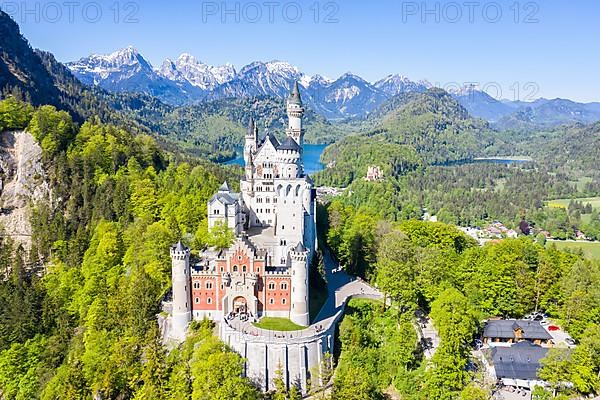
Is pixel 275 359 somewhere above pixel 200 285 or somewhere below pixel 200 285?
below

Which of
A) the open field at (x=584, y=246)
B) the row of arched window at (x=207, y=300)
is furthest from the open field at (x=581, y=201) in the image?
the row of arched window at (x=207, y=300)

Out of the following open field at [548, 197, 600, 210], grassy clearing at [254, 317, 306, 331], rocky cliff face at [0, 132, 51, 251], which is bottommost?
grassy clearing at [254, 317, 306, 331]

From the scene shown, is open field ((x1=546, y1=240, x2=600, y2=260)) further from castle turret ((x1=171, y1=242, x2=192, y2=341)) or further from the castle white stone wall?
castle turret ((x1=171, y1=242, x2=192, y2=341))

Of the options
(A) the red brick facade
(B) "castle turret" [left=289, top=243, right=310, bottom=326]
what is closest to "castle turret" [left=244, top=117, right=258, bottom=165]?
(A) the red brick facade

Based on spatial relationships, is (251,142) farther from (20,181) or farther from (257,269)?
(20,181)

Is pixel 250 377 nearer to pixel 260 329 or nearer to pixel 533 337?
pixel 260 329

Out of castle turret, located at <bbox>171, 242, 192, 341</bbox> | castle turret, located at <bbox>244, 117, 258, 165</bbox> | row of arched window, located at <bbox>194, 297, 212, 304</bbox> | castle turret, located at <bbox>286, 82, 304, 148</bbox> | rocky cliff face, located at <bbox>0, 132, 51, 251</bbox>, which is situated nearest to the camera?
castle turret, located at <bbox>171, 242, 192, 341</bbox>

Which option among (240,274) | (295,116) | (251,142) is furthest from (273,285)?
(251,142)
